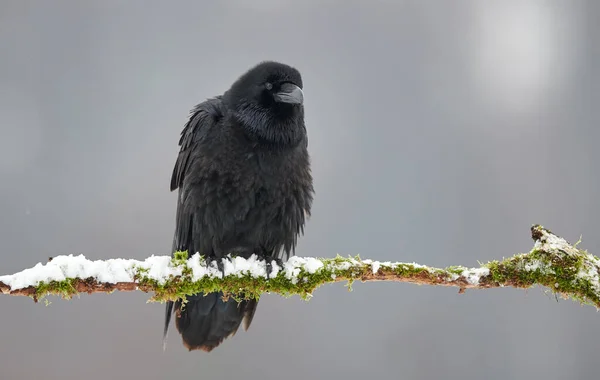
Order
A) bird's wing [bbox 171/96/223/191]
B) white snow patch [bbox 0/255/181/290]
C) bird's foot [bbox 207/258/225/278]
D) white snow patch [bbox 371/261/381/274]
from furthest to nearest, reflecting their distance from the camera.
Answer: bird's wing [bbox 171/96/223/191] → bird's foot [bbox 207/258/225/278] → white snow patch [bbox 371/261/381/274] → white snow patch [bbox 0/255/181/290]

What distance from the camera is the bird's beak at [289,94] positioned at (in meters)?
4.69

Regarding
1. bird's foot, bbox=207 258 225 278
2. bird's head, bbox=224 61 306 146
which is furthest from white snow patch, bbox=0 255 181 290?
bird's head, bbox=224 61 306 146

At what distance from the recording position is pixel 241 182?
4.45 m

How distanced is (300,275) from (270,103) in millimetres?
1657

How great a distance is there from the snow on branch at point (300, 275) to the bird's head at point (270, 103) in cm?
124

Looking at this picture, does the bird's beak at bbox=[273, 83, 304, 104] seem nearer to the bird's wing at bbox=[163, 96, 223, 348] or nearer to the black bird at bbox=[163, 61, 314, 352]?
the black bird at bbox=[163, 61, 314, 352]

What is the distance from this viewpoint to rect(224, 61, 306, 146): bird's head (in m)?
4.66

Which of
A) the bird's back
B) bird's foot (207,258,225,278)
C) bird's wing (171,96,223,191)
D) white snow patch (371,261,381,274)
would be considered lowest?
bird's foot (207,258,225,278)

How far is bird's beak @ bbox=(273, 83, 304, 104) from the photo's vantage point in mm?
4691

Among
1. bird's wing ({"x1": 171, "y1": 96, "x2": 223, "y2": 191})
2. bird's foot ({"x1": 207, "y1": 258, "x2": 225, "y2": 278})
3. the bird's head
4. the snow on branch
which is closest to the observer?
the snow on branch

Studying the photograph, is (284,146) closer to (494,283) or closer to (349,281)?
(349,281)

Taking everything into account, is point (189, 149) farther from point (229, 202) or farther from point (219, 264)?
point (219, 264)

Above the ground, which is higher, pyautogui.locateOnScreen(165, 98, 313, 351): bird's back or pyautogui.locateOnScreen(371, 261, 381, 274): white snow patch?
pyautogui.locateOnScreen(165, 98, 313, 351): bird's back

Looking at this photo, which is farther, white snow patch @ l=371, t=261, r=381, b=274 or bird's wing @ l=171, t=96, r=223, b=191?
bird's wing @ l=171, t=96, r=223, b=191
